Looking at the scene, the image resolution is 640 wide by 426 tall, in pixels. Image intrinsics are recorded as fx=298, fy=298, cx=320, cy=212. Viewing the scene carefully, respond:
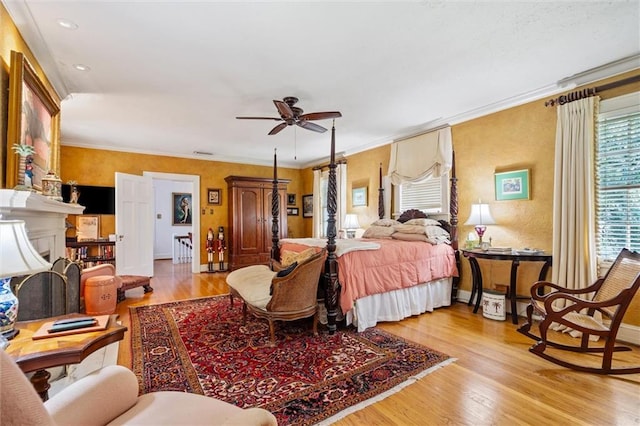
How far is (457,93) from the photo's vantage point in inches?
137

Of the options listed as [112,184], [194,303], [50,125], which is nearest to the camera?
[50,125]

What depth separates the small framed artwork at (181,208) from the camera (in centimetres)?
907

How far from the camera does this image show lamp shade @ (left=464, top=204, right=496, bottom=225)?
3.60 m

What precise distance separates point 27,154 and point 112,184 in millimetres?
4282

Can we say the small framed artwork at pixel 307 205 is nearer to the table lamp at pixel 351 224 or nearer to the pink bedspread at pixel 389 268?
the table lamp at pixel 351 224

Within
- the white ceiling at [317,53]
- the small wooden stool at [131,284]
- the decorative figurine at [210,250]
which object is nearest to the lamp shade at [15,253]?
the white ceiling at [317,53]

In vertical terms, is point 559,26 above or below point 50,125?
above

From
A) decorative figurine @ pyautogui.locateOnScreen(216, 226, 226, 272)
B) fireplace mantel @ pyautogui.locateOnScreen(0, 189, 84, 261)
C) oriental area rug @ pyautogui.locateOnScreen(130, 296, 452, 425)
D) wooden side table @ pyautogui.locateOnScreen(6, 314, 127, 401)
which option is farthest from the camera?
decorative figurine @ pyautogui.locateOnScreen(216, 226, 226, 272)

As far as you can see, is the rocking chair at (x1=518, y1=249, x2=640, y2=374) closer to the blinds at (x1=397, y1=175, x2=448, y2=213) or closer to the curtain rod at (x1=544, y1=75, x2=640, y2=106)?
the curtain rod at (x1=544, y1=75, x2=640, y2=106)

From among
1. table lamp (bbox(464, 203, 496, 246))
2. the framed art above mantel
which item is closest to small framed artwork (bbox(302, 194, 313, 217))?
table lamp (bbox(464, 203, 496, 246))

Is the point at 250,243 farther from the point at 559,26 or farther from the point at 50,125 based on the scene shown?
the point at 559,26

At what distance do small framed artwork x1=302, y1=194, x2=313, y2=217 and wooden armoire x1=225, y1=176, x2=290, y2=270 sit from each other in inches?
39.5

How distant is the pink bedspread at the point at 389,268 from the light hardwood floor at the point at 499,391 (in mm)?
561

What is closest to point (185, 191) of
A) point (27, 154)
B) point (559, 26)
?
point (27, 154)
